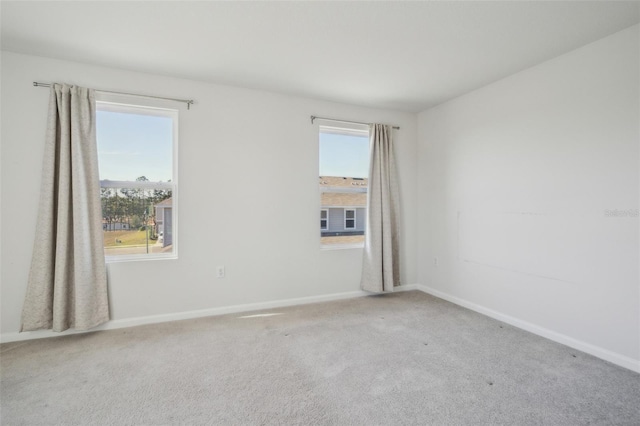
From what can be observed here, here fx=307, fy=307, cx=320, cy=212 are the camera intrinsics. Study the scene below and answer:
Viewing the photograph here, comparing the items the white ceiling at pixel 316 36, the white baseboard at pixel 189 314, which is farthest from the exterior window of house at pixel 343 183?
the white ceiling at pixel 316 36

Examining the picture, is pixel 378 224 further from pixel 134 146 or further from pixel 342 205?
pixel 134 146

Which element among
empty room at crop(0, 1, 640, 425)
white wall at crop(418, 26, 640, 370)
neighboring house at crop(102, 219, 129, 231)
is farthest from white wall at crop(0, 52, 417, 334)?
white wall at crop(418, 26, 640, 370)

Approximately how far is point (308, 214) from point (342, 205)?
0.52 meters

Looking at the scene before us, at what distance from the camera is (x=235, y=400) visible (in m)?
1.81

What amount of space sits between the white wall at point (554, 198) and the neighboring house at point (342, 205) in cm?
105

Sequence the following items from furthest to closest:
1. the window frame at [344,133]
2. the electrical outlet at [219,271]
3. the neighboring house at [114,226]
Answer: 1. the window frame at [344,133]
2. the electrical outlet at [219,271]
3. the neighboring house at [114,226]

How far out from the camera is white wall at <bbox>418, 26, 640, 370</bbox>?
7.30 feet

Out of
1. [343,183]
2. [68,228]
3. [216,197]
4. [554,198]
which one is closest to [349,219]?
[343,183]

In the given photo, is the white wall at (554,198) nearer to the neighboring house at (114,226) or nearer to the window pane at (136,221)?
the window pane at (136,221)

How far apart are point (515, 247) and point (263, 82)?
9.76 feet

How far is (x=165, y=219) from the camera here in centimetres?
309

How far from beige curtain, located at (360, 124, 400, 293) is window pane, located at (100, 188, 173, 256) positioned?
224 cm

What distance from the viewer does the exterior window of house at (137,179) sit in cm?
289

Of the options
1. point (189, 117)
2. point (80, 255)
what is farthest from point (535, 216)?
point (80, 255)
